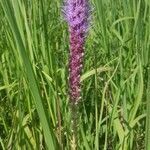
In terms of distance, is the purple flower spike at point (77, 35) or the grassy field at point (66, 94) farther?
the grassy field at point (66, 94)

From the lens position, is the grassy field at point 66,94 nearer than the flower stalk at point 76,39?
No

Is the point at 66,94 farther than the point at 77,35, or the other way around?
the point at 66,94

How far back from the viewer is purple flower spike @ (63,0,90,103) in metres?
0.81

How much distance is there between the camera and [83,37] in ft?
2.69

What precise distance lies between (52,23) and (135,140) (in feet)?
3.16

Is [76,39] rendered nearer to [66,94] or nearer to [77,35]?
[77,35]

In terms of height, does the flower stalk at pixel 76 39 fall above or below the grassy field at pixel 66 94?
above

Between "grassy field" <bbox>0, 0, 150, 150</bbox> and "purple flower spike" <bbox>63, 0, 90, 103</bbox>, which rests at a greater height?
"purple flower spike" <bbox>63, 0, 90, 103</bbox>

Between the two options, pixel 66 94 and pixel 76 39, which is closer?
pixel 76 39

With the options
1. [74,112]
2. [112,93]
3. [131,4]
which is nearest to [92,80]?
[112,93]

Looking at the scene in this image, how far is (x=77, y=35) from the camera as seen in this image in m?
0.81

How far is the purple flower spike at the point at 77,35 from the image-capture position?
81 cm

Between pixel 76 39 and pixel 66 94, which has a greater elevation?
pixel 76 39

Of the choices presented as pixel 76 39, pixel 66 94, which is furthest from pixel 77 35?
pixel 66 94
